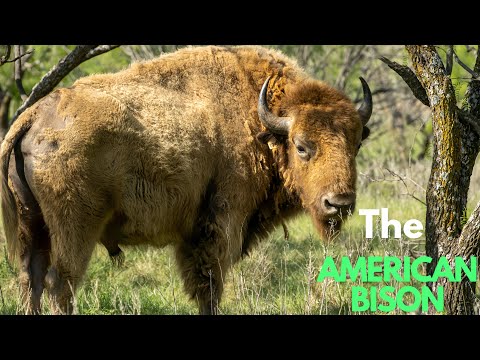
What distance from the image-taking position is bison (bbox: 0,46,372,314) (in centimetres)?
577

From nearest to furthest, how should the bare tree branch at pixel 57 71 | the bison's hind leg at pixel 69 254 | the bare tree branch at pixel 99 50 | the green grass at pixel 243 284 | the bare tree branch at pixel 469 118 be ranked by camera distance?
1. the bison's hind leg at pixel 69 254
2. the bare tree branch at pixel 469 118
3. the green grass at pixel 243 284
4. the bare tree branch at pixel 57 71
5. the bare tree branch at pixel 99 50

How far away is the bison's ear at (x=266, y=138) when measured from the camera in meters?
6.60

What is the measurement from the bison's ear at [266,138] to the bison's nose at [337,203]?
773 mm

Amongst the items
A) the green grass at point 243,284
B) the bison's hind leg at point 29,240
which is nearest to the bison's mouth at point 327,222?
the green grass at point 243,284

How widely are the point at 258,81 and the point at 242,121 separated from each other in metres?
0.51

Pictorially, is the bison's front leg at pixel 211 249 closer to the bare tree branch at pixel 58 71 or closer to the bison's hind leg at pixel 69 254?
the bison's hind leg at pixel 69 254

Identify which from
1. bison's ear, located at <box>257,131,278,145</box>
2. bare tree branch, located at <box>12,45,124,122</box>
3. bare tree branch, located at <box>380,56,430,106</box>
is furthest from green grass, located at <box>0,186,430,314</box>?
bare tree branch, located at <box>12,45,124,122</box>

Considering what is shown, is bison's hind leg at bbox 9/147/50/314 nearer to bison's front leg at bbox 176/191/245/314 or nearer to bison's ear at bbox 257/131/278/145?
bison's front leg at bbox 176/191/245/314

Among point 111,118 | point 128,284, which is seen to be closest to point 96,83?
point 111,118

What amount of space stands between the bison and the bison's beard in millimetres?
13

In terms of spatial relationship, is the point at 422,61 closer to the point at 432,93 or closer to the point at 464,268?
the point at 432,93

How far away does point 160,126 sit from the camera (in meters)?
6.21

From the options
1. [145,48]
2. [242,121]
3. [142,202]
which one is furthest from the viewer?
[145,48]
